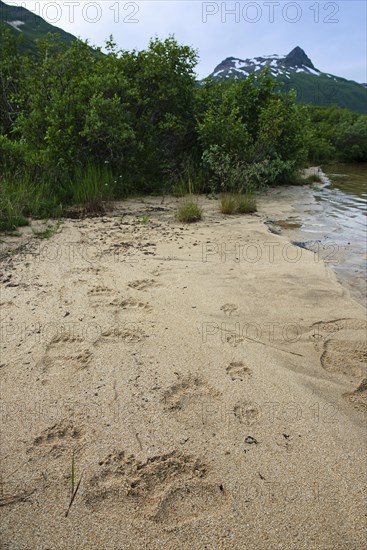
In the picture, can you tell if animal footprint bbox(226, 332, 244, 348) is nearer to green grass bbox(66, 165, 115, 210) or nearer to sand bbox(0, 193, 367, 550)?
sand bbox(0, 193, 367, 550)

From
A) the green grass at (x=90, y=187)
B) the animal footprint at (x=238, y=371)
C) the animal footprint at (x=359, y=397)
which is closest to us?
the animal footprint at (x=359, y=397)

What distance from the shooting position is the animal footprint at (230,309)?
3135 mm

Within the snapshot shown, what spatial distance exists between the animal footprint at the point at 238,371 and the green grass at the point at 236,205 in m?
4.76

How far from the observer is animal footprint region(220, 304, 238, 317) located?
313cm

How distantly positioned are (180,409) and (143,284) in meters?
1.71

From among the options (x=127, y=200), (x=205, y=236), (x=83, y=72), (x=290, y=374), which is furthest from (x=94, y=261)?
(x=83, y=72)

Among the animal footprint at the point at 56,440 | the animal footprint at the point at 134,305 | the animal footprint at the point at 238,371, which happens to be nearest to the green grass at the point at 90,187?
the animal footprint at the point at 134,305

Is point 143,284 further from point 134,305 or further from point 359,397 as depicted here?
point 359,397

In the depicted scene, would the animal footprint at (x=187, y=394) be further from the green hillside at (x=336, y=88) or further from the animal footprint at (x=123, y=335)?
the green hillside at (x=336, y=88)

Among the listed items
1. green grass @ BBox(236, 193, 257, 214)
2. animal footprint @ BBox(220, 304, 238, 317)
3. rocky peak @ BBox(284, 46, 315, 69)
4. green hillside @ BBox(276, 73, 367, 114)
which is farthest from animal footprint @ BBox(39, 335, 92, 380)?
rocky peak @ BBox(284, 46, 315, 69)

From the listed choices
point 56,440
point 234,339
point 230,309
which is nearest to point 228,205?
point 230,309

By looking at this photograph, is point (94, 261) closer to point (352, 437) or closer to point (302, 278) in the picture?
point (302, 278)

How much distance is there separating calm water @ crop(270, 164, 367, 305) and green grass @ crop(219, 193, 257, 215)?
0.81 m

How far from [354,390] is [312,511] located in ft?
3.11
